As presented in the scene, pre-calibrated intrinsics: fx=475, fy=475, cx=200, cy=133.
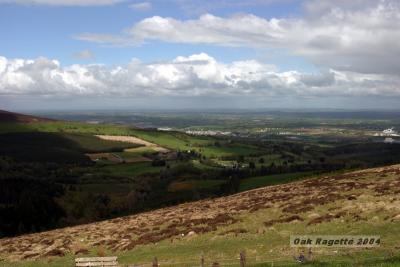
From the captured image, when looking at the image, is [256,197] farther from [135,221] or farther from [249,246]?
[249,246]

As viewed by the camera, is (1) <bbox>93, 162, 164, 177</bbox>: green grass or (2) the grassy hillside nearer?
(2) the grassy hillside

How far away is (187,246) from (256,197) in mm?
19368

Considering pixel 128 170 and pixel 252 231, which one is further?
pixel 128 170

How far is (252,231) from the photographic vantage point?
127 ft

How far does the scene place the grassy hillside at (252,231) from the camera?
3036cm

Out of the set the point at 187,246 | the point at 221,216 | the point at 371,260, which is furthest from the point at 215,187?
the point at 371,260

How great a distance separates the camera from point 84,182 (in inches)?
6855

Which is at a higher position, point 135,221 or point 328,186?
point 328,186

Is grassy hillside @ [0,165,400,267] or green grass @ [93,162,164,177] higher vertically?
grassy hillside @ [0,165,400,267]

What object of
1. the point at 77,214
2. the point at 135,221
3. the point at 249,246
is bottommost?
the point at 77,214

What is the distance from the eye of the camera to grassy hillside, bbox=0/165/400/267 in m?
30.4

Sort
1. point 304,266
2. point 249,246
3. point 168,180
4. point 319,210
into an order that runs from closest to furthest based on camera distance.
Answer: point 304,266
point 249,246
point 319,210
point 168,180

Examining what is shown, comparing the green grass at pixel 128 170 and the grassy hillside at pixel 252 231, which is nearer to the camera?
the grassy hillside at pixel 252 231

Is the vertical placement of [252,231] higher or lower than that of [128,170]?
higher
